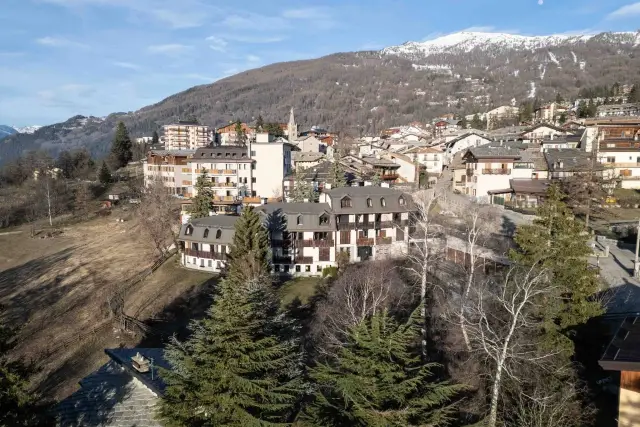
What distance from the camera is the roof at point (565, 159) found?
185ft

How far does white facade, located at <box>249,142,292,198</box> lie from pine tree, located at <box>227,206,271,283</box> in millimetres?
30242

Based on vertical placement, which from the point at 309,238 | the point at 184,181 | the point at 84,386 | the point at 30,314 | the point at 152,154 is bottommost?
the point at 30,314

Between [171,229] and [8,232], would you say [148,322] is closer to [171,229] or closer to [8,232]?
[171,229]

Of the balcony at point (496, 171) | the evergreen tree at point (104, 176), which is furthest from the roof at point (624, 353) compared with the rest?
the evergreen tree at point (104, 176)

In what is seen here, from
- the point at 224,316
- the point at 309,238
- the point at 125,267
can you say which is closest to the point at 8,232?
the point at 125,267

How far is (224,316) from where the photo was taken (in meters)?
13.6

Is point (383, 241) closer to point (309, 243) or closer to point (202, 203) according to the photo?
point (309, 243)

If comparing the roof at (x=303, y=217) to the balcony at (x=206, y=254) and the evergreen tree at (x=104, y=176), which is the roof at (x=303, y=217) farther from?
the evergreen tree at (x=104, y=176)

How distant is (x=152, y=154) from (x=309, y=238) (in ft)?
186

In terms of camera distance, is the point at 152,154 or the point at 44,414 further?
the point at 152,154

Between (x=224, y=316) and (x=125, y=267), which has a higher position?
(x=224, y=316)

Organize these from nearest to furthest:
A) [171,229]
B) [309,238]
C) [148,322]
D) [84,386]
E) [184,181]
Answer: [84,386] < [148,322] < [309,238] < [171,229] < [184,181]

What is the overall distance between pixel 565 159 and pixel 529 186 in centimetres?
716

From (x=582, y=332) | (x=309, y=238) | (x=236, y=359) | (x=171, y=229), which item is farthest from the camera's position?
(x=171, y=229)
